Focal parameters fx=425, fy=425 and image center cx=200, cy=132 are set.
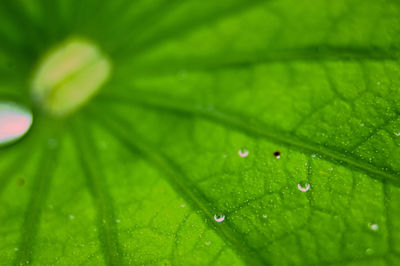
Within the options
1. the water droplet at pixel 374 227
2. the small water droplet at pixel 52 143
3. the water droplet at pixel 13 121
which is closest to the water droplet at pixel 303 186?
the water droplet at pixel 374 227

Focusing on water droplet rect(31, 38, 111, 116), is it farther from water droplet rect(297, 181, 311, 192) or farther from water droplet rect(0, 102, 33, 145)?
water droplet rect(297, 181, 311, 192)

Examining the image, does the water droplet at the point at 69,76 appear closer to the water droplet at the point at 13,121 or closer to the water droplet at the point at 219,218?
the water droplet at the point at 13,121

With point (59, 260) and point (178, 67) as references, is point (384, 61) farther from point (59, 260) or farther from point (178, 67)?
point (59, 260)

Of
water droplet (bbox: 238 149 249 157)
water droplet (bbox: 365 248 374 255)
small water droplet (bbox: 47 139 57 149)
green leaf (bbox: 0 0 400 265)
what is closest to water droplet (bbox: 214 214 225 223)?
green leaf (bbox: 0 0 400 265)

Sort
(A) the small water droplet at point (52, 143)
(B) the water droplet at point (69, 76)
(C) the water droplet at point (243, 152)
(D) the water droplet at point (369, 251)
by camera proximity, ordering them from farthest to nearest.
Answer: (B) the water droplet at point (69, 76) → (A) the small water droplet at point (52, 143) → (C) the water droplet at point (243, 152) → (D) the water droplet at point (369, 251)

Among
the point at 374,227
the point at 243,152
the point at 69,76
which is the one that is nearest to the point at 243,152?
the point at 243,152

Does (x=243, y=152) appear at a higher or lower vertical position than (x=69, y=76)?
lower

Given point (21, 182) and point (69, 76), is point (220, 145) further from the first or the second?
point (69, 76)
